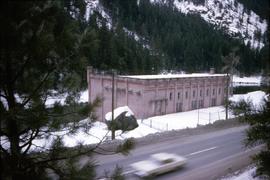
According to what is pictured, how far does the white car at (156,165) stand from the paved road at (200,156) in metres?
0.34

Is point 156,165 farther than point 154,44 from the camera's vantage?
No

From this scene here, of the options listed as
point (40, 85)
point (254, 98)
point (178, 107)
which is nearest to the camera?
point (40, 85)

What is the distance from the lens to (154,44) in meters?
104

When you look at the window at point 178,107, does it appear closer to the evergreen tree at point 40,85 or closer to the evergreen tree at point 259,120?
the evergreen tree at point 259,120

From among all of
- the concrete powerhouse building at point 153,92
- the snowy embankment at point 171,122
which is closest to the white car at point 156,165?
the snowy embankment at point 171,122

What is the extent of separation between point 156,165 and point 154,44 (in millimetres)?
90351

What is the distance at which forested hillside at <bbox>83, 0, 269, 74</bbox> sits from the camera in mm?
65688

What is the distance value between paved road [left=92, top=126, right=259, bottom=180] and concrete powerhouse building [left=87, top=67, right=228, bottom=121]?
1106 cm

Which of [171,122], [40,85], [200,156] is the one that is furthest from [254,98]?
[40,85]

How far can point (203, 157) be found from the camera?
2003 cm

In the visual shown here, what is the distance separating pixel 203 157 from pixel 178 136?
17.8 feet

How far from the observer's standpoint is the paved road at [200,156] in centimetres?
1674

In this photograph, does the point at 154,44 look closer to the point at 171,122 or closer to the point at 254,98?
the point at 254,98

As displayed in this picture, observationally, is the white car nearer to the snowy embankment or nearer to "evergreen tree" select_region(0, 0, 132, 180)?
the snowy embankment
